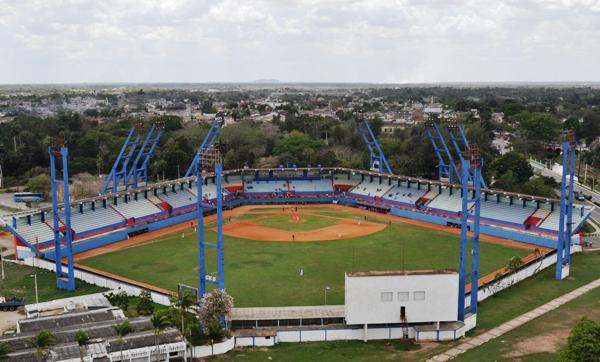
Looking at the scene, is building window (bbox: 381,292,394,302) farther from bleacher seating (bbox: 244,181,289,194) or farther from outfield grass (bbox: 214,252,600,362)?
bleacher seating (bbox: 244,181,289,194)

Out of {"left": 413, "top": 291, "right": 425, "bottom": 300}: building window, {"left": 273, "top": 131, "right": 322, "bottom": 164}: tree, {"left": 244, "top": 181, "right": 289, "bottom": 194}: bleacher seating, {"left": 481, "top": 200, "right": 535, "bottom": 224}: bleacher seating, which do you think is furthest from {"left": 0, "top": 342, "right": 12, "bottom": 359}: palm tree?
{"left": 273, "top": 131, "right": 322, "bottom": 164}: tree

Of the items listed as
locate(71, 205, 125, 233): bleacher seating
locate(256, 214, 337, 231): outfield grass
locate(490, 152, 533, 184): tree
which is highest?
locate(490, 152, 533, 184): tree

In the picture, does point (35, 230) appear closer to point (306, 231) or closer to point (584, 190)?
point (306, 231)

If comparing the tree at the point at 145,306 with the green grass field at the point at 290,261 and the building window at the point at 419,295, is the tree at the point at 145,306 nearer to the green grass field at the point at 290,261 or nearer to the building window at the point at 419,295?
the green grass field at the point at 290,261

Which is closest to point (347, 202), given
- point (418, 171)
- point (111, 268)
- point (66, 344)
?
point (418, 171)

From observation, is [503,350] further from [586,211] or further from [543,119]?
[543,119]
